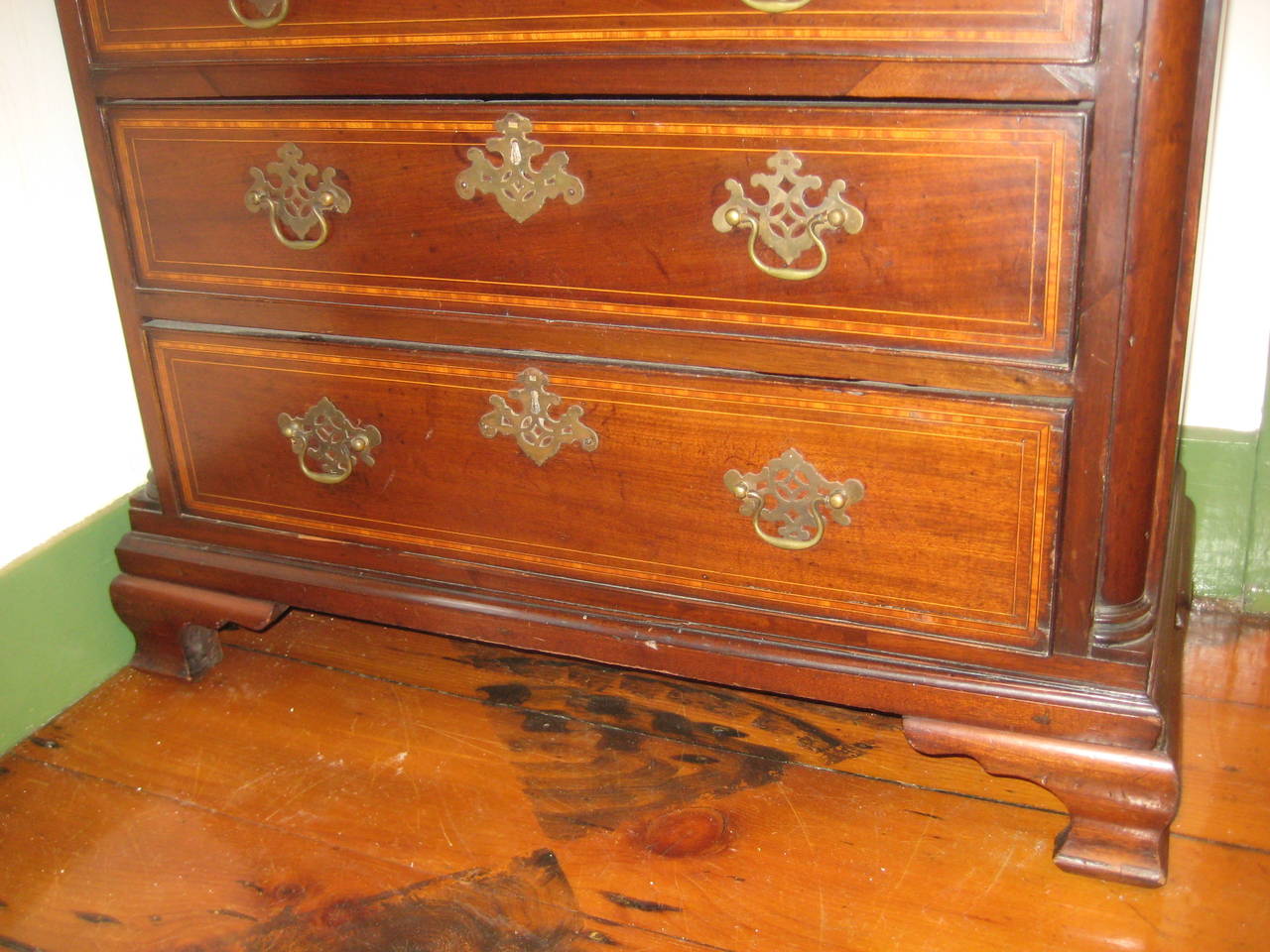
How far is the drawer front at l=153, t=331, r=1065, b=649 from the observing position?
1126 mm

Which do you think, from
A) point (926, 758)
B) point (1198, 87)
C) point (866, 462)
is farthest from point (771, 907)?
point (1198, 87)

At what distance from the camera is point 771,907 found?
119 centimetres

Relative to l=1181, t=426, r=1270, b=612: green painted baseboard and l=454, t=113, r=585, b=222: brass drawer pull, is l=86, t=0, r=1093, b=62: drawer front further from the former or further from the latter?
l=1181, t=426, r=1270, b=612: green painted baseboard

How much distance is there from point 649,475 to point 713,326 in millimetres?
173

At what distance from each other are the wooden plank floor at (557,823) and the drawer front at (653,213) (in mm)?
511

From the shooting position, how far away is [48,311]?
1.49 metres

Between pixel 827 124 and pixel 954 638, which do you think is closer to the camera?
pixel 827 124

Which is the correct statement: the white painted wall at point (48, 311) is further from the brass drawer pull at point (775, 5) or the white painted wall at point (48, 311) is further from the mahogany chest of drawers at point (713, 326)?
the brass drawer pull at point (775, 5)

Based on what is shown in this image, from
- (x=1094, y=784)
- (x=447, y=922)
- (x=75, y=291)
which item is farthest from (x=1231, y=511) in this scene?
(x=75, y=291)

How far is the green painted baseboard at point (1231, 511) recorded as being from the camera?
5.17ft

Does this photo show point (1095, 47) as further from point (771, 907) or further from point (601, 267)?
point (771, 907)

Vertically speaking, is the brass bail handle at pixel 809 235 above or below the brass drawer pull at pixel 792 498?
above

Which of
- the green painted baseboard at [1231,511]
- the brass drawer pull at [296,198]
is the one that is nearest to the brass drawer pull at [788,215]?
the brass drawer pull at [296,198]

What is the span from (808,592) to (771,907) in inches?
11.9
